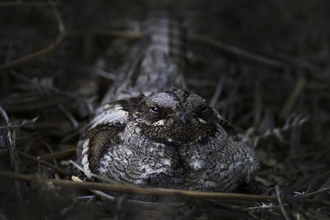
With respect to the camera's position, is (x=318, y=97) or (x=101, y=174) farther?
(x=318, y=97)

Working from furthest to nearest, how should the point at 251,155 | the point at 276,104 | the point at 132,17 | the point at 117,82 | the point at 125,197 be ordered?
the point at 132,17 < the point at 276,104 < the point at 117,82 < the point at 251,155 < the point at 125,197

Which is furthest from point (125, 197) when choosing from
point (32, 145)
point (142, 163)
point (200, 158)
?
point (32, 145)

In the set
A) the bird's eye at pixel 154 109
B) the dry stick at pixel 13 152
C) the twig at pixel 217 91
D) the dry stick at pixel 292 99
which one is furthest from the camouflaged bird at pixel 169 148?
the dry stick at pixel 292 99

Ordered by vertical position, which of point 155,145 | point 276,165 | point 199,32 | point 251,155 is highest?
point 199,32

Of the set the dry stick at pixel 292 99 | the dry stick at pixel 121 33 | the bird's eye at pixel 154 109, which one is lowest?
the dry stick at pixel 292 99

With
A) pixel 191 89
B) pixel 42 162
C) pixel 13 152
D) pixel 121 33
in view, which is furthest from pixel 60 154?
pixel 121 33

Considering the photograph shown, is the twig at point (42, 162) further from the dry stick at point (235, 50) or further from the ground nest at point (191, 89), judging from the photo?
the dry stick at point (235, 50)

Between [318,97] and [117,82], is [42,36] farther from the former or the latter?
[318,97]

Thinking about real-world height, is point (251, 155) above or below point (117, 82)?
below
